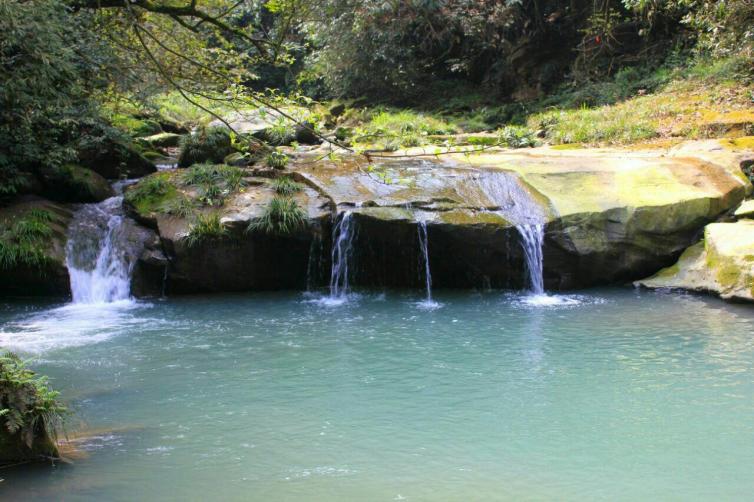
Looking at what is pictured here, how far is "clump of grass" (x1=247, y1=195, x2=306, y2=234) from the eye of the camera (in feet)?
33.9

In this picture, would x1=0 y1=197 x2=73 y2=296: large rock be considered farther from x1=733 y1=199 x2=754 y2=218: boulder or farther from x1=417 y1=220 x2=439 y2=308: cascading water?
x1=733 y1=199 x2=754 y2=218: boulder

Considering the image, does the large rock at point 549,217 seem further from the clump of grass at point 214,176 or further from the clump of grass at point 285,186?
the clump of grass at point 214,176

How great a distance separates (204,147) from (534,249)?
6.70 meters

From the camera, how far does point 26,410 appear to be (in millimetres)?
4090

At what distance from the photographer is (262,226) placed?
1038 centimetres

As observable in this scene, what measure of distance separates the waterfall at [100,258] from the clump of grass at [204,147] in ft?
7.90

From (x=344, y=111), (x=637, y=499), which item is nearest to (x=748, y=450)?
(x=637, y=499)

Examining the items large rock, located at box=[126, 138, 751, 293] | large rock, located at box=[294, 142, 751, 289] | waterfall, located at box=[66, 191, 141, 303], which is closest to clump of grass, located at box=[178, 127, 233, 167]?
large rock, located at box=[126, 138, 751, 293]

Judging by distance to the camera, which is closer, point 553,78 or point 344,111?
point 553,78

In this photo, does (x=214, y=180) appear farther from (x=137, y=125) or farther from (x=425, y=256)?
(x=137, y=125)

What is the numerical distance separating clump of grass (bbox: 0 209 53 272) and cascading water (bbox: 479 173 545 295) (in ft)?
22.1

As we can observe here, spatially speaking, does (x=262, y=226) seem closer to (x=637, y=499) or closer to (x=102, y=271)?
(x=102, y=271)

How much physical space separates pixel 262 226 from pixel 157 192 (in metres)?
2.21

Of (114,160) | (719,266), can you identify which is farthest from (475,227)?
(114,160)
